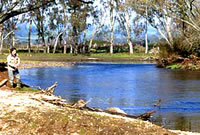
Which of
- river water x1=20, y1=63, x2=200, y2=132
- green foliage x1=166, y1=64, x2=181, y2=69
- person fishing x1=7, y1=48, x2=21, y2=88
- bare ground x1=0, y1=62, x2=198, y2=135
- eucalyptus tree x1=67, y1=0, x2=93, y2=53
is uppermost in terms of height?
eucalyptus tree x1=67, y1=0, x2=93, y2=53

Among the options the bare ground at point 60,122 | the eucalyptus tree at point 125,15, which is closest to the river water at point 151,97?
the bare ground at point 60,122

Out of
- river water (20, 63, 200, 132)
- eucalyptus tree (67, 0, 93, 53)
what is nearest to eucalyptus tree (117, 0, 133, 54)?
eucalyptus tree (67, 0, 93, 53)

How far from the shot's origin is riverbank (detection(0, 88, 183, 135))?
11297 millimetres

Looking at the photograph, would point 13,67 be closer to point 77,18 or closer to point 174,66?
point 174,66

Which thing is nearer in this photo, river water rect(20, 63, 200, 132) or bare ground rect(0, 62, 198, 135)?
bare ground rect(0, 62, 198, 135)

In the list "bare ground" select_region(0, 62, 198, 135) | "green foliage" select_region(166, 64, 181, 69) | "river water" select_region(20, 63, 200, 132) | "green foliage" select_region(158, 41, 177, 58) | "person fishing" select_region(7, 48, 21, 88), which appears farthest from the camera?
"green foliage" select_region(158, 41, 177, 58)

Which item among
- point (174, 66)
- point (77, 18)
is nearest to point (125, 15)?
point (77, 18)

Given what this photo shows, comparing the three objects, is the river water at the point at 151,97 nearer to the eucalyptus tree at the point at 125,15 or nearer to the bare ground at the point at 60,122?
the bare ground at the point at 60,122

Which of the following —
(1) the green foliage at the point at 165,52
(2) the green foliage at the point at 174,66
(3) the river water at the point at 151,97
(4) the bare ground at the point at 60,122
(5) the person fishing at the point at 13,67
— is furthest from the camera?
(1) the green foliage at the point at 165,52

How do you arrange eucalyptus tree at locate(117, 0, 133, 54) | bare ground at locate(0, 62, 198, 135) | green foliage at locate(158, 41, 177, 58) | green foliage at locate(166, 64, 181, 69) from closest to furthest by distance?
1. bare ground at locate(0, 62, 198, 135)
2. green foliage at locate(166, 64, 181, 69)
3. green foliage at locate(158, 41, 177, 58)
4. eucalyptus tree at locate(117, 0, 133, 54)

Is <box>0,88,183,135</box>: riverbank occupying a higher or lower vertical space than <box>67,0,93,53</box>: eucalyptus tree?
lower

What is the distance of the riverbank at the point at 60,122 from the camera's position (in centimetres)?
1130

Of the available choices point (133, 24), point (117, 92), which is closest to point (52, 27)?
point (133, 24)

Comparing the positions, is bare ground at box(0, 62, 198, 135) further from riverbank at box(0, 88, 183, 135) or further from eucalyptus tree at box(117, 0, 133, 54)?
eucalyptus tree at box(117, 0, 133, 54)
